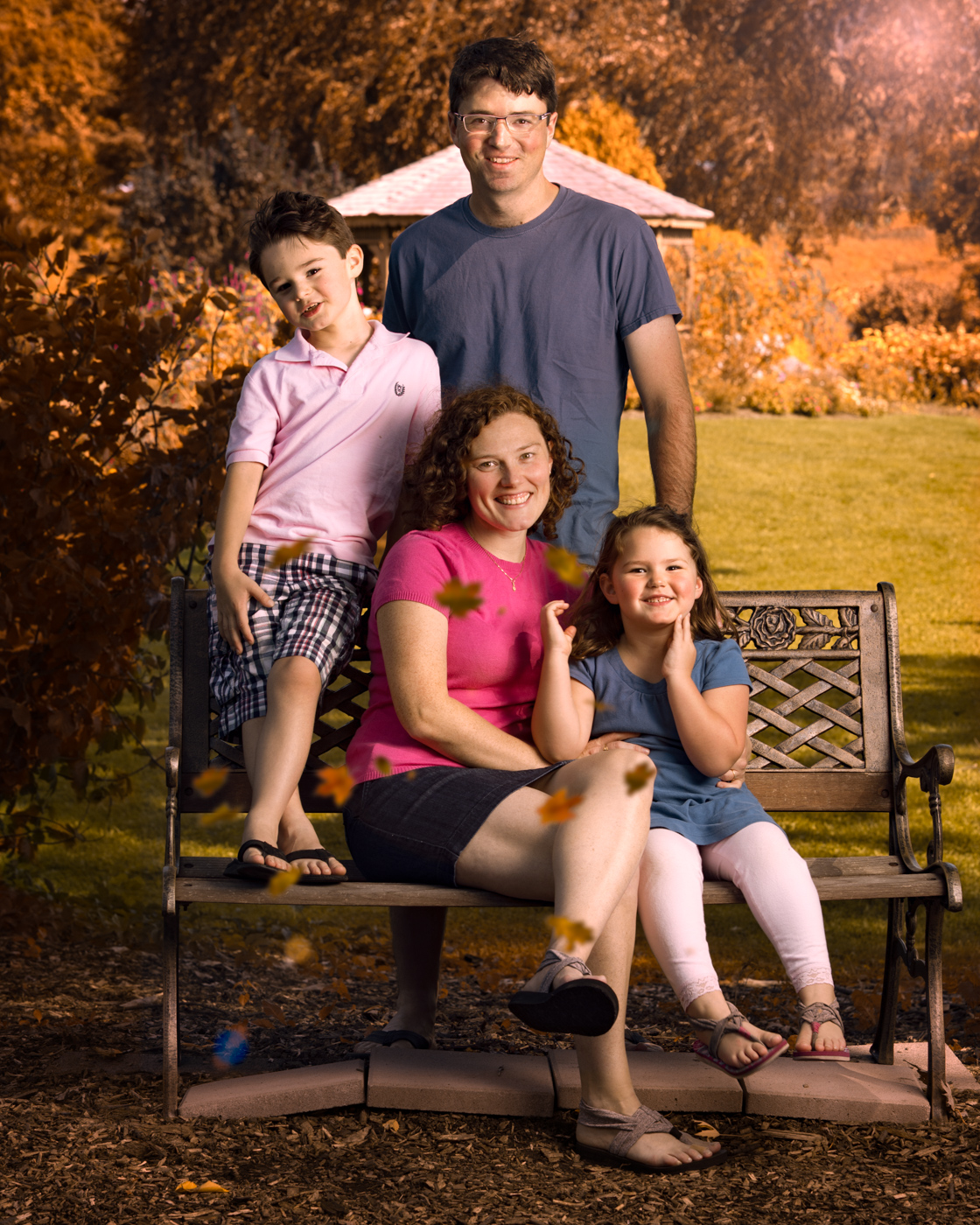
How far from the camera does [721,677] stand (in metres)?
3.04

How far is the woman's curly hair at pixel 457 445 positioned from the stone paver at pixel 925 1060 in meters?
1.61

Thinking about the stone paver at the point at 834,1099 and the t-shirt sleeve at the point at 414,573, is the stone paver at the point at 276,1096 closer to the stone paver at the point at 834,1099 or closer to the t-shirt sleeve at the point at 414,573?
the stone paver at the point at 834,1099

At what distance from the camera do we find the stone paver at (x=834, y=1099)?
9.78 feet

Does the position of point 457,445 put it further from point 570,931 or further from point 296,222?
point 570,931

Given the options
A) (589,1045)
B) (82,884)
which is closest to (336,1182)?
(589,1045)

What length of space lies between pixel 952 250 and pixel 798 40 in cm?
745

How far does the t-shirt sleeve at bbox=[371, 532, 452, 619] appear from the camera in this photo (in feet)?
9.48

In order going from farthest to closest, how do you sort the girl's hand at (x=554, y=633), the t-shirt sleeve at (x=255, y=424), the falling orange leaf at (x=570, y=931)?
1. the t-shirt sleeve at (x=255, y=424)
2. the girl's hand at (x=554, y=633)
3. the falling orange leaf at (x=570, y=931)

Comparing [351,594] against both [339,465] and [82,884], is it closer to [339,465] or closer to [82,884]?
[339,465]

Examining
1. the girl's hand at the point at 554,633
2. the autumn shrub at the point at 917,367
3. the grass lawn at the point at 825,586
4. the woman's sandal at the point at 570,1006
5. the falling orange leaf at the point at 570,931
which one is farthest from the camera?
the autumn shrub at the point at 917,367

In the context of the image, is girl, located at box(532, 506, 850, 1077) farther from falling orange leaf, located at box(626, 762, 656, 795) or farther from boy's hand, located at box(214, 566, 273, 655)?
boy's hand, located at box(214, 566, 273, 655)

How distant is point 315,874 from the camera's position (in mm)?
2785

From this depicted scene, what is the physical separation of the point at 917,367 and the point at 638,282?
15405 millimetres

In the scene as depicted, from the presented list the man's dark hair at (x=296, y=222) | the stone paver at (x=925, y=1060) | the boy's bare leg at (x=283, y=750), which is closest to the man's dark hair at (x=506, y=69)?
the man's dark hair at (x=296, y=222)
